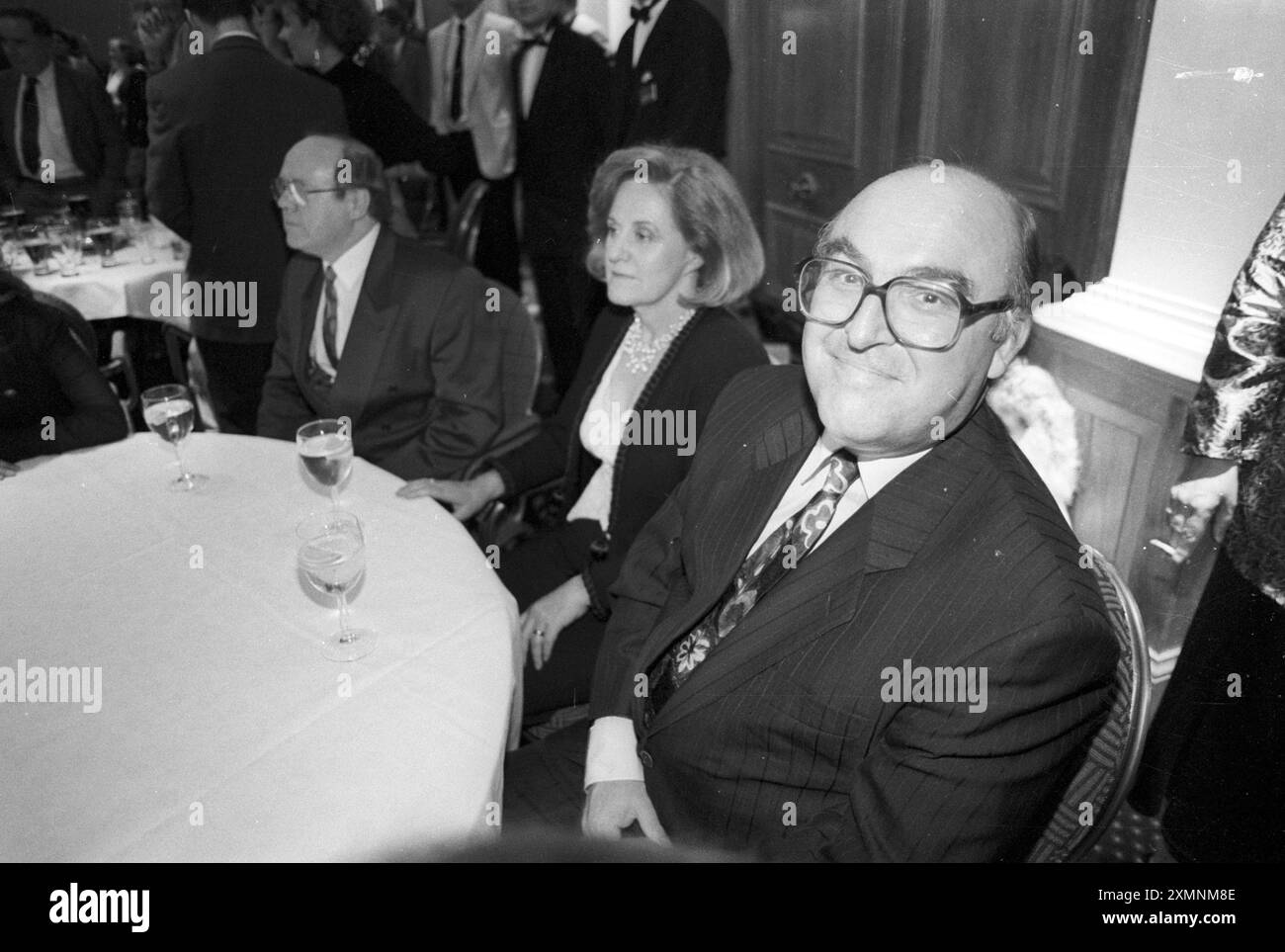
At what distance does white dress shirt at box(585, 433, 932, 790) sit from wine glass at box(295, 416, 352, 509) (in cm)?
58

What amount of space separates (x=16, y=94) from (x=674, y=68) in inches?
58.9

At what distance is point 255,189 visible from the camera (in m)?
2.14

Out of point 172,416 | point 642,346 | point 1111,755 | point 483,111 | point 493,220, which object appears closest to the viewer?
point 1111,755

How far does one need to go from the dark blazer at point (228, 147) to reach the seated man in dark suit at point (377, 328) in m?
0.19

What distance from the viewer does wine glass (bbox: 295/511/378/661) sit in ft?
3.38

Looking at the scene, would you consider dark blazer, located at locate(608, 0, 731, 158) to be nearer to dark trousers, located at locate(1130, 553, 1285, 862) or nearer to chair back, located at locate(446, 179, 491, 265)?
chair back, located at locate(446, 179, 491, 265)

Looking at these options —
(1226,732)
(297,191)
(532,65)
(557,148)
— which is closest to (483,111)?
(532,65)

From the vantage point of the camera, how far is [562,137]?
2711 mm

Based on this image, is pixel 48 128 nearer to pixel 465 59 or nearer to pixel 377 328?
pixel 377 328

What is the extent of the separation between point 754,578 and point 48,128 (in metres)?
1.57

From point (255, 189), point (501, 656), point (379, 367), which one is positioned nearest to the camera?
point (501, 656)

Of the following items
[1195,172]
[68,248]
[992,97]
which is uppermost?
[992,97]
